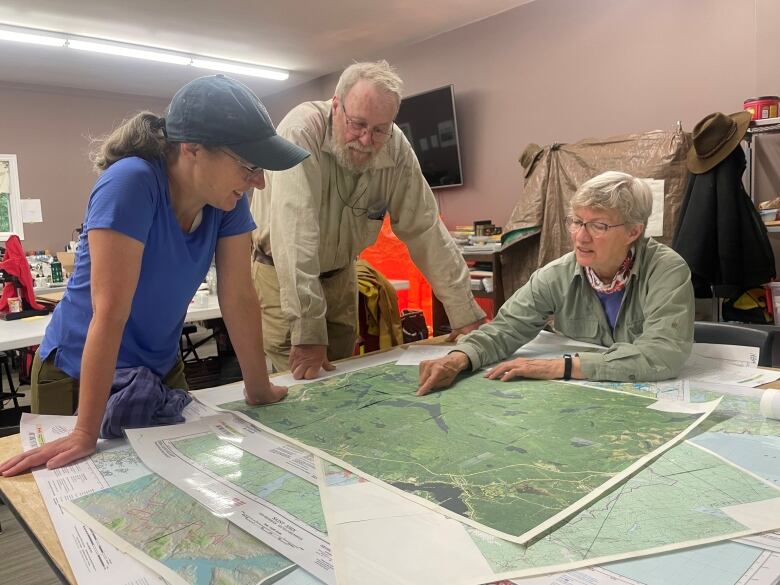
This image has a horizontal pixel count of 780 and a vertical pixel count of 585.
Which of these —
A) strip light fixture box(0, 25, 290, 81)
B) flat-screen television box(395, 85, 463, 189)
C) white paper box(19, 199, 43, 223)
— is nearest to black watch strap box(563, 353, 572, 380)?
flat-screen television box(395, 85, 463, 189)

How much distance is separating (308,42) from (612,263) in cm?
447

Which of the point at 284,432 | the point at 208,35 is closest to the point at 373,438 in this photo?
the point at 284,432

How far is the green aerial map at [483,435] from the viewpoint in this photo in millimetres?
790

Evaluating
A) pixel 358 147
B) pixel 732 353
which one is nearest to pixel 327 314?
pixel 358 147

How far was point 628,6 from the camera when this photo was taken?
153 inches

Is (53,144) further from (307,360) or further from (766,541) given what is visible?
(766,541)

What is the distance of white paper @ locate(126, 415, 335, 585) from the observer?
2.19ft

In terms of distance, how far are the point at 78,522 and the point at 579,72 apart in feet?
14.0

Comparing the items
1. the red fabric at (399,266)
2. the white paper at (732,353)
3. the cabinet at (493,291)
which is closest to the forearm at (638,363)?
the white paper at (732,353)

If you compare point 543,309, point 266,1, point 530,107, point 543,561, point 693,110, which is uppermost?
point 266,1

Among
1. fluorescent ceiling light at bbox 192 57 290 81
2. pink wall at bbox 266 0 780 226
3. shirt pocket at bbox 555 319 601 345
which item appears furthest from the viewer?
fluorescent ceiling light at bbox 192 57 290 81

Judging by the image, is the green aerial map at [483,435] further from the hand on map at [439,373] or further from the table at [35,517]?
the table at [35,517]

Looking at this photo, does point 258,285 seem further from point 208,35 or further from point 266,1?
point 208,35

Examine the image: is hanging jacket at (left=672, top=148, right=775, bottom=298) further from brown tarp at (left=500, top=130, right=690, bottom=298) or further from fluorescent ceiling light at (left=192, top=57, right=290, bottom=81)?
fluorescent ceiling light at (left=192, top=57, right=290, bottom=81)
